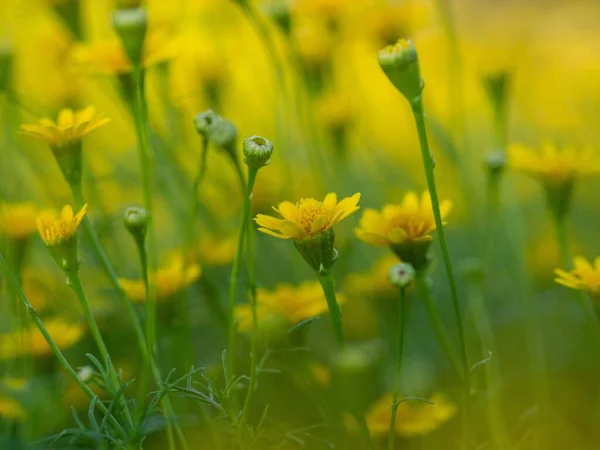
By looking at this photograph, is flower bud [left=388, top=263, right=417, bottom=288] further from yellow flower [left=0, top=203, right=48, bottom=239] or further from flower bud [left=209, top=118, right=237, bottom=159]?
yellow flower [left=0, top=203, right=48, bottom=239]

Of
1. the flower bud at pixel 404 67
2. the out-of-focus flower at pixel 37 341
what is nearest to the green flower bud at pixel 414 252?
the flower bud at pixel 404 67

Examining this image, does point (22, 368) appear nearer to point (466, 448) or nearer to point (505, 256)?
point (466, 448)

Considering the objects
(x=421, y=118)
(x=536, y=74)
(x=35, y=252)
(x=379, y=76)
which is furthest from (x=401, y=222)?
(x=379, y=76)

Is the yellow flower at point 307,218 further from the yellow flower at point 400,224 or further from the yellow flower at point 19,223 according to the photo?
the yellow flower at point 19,223

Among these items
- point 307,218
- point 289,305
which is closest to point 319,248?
point 307,218

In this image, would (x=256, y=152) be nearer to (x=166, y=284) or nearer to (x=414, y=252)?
(x=414, y=252)

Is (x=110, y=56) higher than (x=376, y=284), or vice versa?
(x=110, y=56)

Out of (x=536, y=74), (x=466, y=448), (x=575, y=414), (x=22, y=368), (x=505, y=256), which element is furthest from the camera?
(x=536, y=74)

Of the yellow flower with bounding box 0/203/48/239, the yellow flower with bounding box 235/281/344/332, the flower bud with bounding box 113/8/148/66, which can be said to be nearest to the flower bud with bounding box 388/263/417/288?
the yellow flower with bounding box 235/281/344/332
